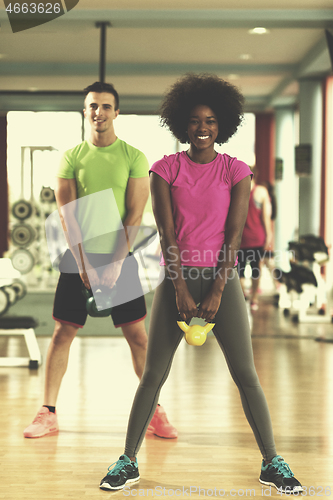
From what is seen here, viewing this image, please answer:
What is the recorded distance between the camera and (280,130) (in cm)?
868

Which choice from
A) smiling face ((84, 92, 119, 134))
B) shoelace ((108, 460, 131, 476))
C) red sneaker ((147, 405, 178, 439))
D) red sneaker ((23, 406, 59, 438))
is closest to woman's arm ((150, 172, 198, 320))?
shoelace ((108, 460, 131, 476))

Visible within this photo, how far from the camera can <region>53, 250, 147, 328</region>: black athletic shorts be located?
2.41 m

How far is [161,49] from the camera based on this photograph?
6039 millimetres

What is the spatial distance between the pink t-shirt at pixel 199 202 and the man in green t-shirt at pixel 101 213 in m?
0.56

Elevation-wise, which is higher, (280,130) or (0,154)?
(280,130)

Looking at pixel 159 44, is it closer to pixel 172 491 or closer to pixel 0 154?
pixel 0 154

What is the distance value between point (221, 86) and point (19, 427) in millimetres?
1712

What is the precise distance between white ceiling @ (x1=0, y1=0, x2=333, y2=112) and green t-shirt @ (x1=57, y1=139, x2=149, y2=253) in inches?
106

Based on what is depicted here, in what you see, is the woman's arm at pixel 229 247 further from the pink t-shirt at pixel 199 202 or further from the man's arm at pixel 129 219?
the man's arm at pixel 129 219

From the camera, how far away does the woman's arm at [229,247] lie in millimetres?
1795

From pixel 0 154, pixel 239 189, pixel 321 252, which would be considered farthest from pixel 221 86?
pixel 0 154

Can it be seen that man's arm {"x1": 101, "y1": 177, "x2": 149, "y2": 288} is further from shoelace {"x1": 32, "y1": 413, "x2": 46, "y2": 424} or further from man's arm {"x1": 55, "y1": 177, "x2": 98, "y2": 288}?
shoelace {"x1": 32, "y1": 413, "x2": 46, "y2": 424}

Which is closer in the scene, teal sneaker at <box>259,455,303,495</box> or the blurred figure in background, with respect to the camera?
teal sneaker at <box>259,455,303,495</box>

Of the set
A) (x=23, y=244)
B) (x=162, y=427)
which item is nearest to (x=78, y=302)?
(x=162, y=427)
